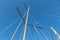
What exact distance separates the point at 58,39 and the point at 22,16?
12540mm

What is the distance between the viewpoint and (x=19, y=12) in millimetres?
39781

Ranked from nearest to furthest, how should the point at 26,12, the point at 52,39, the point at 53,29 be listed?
the point at 26,12, the point at 52,39, the point at 53,29

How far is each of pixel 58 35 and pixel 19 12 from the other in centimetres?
1420

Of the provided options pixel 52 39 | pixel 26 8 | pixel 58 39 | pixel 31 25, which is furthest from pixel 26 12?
pixel 58 39

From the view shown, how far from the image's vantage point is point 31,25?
42.2 meters

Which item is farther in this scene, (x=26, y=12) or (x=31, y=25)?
(x=31, y=25)

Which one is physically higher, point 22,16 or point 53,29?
point 53,29

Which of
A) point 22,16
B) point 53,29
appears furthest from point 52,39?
point 22,16

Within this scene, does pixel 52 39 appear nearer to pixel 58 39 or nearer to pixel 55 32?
pixel 58 39

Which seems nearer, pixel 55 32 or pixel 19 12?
pixel 19 12

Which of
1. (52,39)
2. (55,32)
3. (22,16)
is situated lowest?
(52,39)

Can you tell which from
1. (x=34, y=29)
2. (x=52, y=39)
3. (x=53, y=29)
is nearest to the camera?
(x=52, y=39)

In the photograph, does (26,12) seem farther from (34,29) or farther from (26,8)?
(34,29)

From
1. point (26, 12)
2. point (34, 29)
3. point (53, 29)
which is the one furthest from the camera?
point (53, 29)
